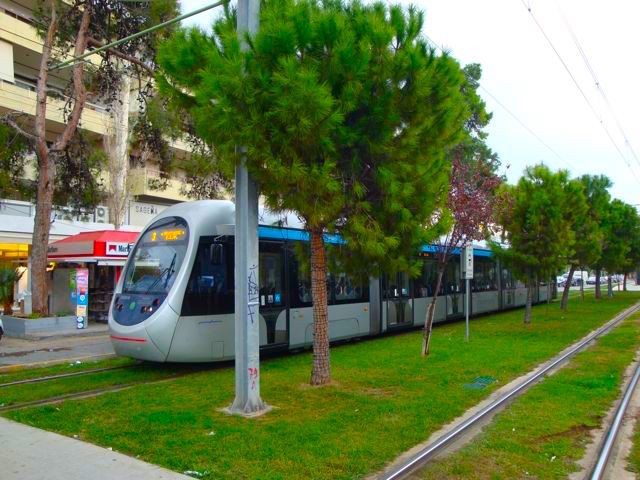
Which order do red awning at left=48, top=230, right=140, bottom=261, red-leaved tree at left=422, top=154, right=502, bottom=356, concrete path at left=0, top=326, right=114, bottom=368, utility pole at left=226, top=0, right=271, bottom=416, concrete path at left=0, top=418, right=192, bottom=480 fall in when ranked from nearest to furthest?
concrete path at left=0, top=418, right=192, bottom=480 < utility pole at left=226, top=0, right=271, bottom=416 < red-leaved tree at left=422, top=154, right=502, bottom=356 < concrete path at left=0, top=326, right=114, bottom=368 < red awning at left=48, top=230, right=140, bottom=261

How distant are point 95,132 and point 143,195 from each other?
238 inches

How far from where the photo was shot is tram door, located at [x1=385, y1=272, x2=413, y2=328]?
15969 millimetres

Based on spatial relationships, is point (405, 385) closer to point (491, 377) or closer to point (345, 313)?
point (491, 377)

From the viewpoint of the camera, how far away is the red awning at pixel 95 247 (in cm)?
2066

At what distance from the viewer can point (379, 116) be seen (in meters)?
7.81

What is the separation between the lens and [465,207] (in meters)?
12.3

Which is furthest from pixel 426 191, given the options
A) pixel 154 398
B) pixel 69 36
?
pixel 69 36

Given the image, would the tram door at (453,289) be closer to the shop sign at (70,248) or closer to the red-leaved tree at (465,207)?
the red-leaved tree at (465,207)

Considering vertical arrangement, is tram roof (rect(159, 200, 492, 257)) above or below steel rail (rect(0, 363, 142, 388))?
above

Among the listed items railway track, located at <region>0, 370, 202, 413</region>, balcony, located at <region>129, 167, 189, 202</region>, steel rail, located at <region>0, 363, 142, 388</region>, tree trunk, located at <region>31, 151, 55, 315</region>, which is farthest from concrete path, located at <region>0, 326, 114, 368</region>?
balcony, located at <region>129, 167, 189, 202</region>

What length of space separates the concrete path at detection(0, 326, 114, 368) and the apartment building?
8321 millimetres

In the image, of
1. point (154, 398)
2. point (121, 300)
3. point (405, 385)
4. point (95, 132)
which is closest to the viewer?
point (154, 398)

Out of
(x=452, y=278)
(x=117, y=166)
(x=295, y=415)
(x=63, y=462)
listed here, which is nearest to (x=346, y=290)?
(x=295, y=415)

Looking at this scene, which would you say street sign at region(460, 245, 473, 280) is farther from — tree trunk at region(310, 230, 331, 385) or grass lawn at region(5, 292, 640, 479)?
tree trunk at region(310, 230, 331, 385)
